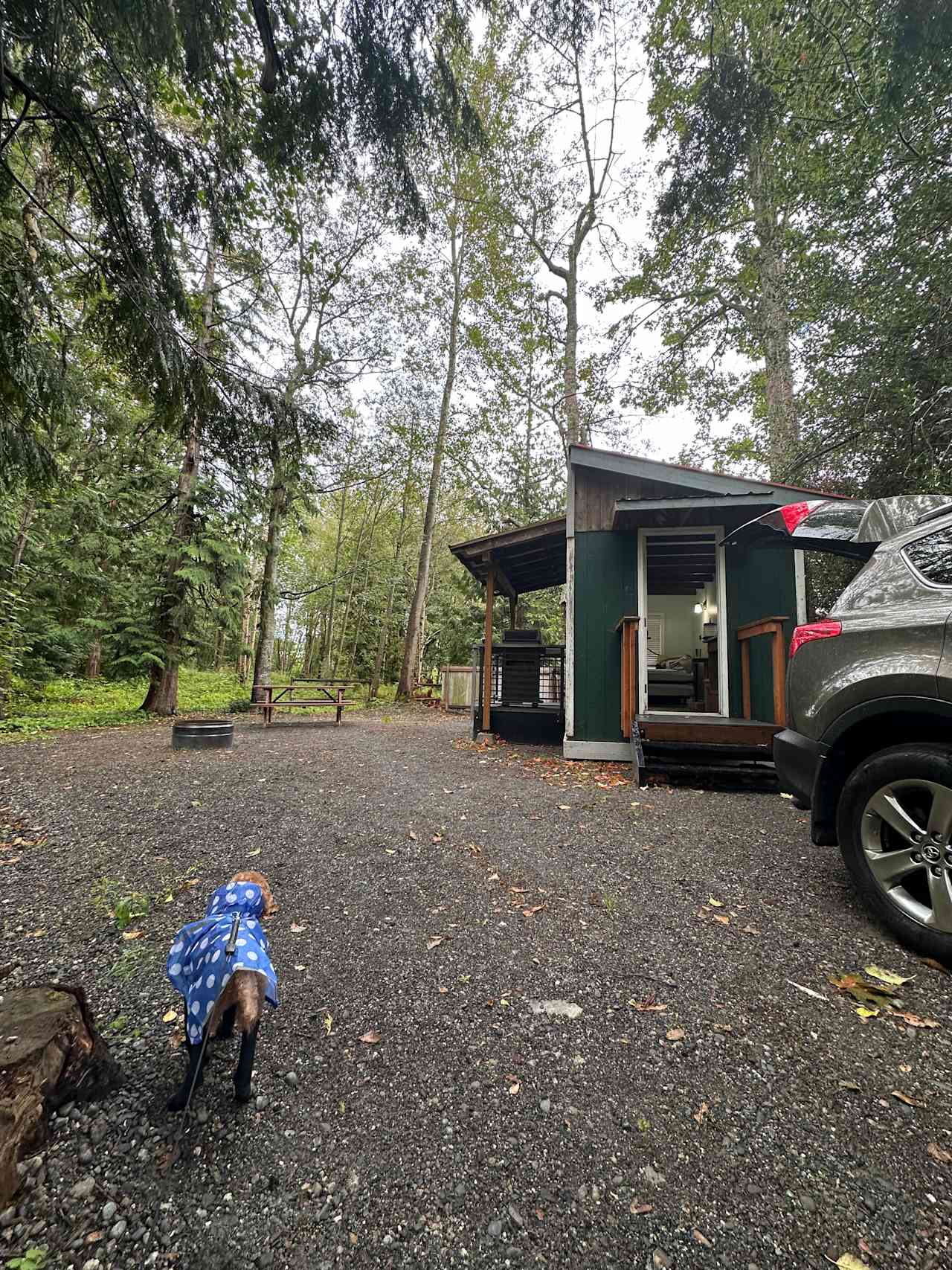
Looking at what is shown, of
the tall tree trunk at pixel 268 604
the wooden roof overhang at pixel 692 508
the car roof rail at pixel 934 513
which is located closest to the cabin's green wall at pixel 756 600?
the wooden roof overhang at pixel 692 508

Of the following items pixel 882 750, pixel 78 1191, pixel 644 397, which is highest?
pixel 644 397

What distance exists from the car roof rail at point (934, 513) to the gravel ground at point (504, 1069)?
2047 millimetres

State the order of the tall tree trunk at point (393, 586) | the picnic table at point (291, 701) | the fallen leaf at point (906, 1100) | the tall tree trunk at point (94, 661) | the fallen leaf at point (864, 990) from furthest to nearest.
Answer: the tall tree trunk at point (393, 586), the tall tree trunk at point (94, 661), the picnic table at point (291, 701), the fallen leaf at point (864, 990), the fallen leaf at point (906, 1100)

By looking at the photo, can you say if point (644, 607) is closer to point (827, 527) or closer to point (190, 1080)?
point (827, 527)

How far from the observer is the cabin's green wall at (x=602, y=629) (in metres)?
6.21

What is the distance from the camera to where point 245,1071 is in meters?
1.37

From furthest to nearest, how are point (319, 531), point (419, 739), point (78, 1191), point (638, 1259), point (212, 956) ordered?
point (319, 531)
point (419, 739)
point (212, 956)
point (78, 1191)
point (638, 1259)

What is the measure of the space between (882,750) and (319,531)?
25.1m

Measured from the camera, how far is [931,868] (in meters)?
2.05

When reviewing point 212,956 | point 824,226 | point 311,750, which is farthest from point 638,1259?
point 824,226

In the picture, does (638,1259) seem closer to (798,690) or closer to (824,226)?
(798,690)

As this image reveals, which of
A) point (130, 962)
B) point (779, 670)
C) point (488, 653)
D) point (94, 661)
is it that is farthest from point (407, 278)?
point (130, 962)

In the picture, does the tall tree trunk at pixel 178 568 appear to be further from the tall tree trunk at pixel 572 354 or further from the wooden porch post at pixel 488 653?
the tall tree trunk at pixel 572 354

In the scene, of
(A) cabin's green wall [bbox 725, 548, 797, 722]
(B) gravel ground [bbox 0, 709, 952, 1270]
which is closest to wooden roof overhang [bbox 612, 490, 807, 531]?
(A) cabin's green wall [bbox 725, 548, 797, 722]
